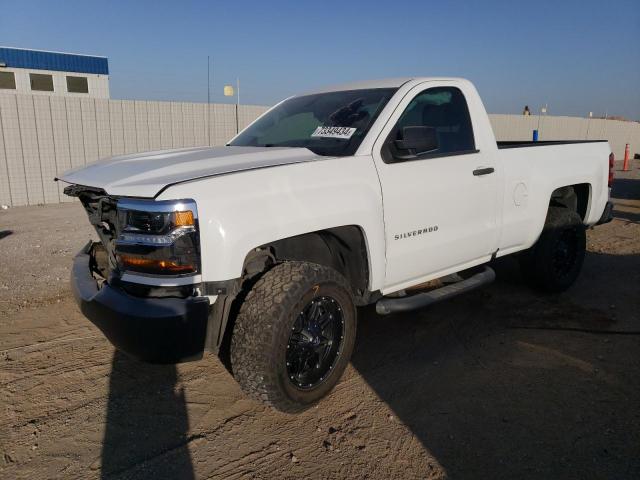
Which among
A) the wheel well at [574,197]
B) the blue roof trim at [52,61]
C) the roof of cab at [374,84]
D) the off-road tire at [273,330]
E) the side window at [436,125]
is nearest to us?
the off-road tire at [273,330]

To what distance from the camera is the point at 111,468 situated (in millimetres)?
2543

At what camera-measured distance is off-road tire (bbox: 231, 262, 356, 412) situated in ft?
8.96

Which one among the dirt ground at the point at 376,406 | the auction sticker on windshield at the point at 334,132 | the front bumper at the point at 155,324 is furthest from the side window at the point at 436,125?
the front bumper at the point at 155,324

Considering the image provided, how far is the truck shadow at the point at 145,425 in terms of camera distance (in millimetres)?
2549

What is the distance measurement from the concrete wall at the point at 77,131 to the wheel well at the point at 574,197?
387 inches

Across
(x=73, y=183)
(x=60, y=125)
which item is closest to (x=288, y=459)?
(x=73, y=183)

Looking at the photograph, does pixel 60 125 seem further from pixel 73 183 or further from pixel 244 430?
pixel 244 430

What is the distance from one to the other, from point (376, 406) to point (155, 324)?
145 centimetres

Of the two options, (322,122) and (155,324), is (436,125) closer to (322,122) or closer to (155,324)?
(322,122)

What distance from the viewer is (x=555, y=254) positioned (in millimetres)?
5047

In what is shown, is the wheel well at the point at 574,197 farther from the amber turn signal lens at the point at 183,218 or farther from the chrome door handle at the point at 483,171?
the amber turn signal lens at the point at 183,218

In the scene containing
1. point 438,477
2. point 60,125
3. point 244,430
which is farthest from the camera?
point 60,125

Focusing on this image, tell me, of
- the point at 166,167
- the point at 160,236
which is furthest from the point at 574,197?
the point at 160,236

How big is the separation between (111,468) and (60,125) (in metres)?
10.4
